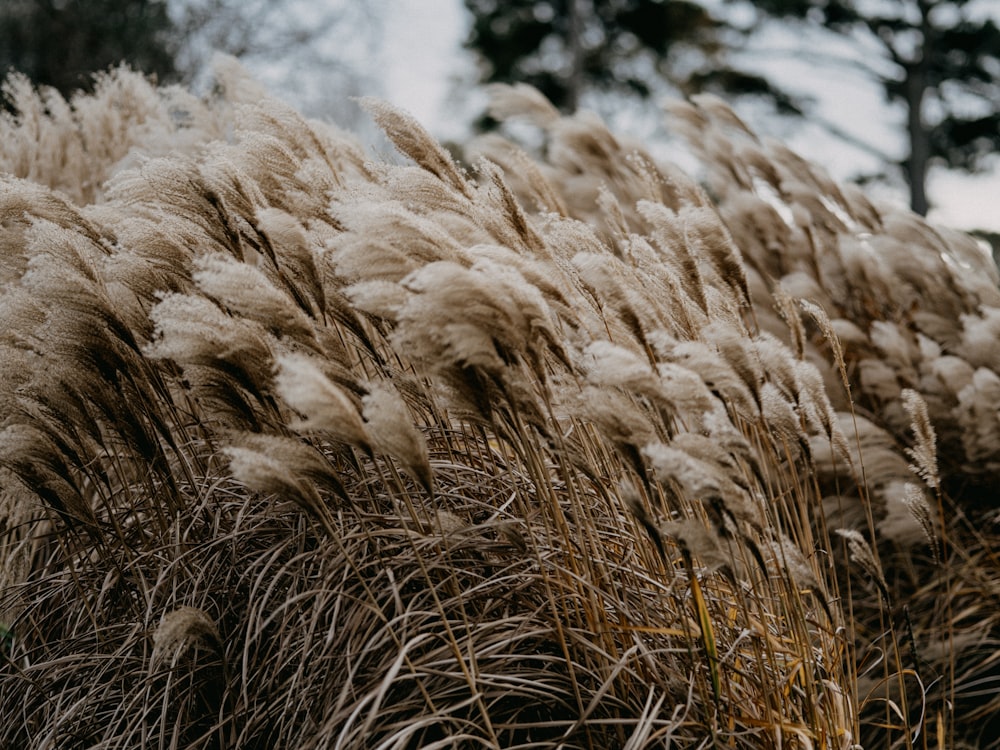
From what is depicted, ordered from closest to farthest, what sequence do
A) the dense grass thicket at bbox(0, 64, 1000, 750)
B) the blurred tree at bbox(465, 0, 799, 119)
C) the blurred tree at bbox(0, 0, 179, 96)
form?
1. the dense grass thicket at bbox(0, 64, 1000, 750)
2. the blurred tree at bbox(0, 0, 179, 96)
3. the blurred tree at bbox(465, 0, 799, 119)

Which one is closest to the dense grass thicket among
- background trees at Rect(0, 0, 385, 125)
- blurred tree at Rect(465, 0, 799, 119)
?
background trees at Rect(0, 0, 385, 125)

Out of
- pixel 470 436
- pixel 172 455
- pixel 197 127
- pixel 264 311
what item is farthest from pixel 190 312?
pixel 197 127

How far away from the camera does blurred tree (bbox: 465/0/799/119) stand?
16.0m

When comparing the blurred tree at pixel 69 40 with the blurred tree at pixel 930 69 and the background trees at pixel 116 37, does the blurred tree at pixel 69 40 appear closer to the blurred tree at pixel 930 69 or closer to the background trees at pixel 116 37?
the background trees at pixel 116 37

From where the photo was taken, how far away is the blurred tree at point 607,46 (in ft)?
52.5

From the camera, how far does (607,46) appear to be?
16766mm

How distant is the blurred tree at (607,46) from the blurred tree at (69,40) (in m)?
7.56

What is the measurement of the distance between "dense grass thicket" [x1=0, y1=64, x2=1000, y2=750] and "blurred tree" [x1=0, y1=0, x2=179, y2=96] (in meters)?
9.23

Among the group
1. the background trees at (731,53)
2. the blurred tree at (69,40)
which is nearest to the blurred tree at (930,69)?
the background trees at (731,53)

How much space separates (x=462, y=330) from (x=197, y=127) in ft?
8.73

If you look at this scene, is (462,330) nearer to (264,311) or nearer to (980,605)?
(264,311)

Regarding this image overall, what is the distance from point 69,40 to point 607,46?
9625 mm

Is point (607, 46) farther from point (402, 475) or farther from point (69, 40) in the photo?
point (402, 475)

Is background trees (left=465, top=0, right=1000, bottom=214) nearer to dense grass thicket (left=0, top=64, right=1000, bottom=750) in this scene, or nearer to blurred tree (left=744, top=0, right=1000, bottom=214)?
blurred tree (left=744, top=0, right=1000, bottom=214)
